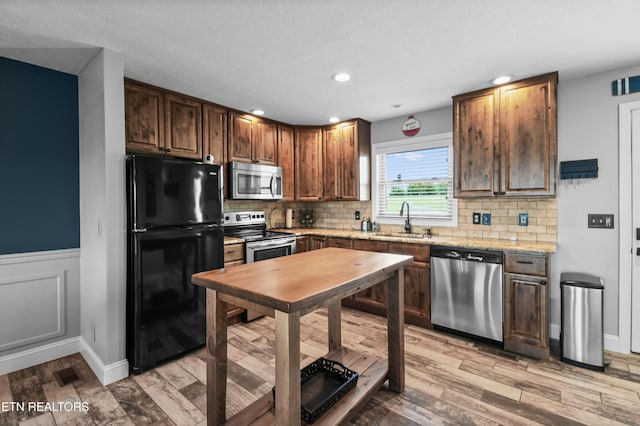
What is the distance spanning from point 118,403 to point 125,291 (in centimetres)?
81

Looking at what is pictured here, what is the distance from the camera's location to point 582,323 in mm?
2570

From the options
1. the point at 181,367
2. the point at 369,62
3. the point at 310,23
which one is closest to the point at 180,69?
the point at 310,23

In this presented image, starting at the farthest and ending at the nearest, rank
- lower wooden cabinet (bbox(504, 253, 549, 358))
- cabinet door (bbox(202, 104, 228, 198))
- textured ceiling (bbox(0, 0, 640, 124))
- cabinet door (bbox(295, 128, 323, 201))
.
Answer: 1. cabinet door (bbox(295, 128, 323, 201))
2. cabinet door (bbox(202, 104, 228, 198))
3. lower wooden cabinet (bbox(504, 253, 549, 358))
4. textured ceiling (bbox(0, 0, 640, 124))

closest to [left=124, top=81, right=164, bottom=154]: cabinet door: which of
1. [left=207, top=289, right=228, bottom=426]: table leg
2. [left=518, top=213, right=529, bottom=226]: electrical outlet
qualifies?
[left=207, top=289, right=228, bottom=426]: table leg

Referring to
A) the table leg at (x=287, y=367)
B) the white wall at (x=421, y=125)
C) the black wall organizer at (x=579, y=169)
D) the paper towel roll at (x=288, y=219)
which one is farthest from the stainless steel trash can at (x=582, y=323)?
the paper towel roll at (x=288, y=219)

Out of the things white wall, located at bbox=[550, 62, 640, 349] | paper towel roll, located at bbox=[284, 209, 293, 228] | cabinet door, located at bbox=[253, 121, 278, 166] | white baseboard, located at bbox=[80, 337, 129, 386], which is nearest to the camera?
white baseboard, located at bbox=[80, 337, 129, 386]

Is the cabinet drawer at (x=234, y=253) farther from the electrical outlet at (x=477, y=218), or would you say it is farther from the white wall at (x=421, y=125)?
the electrical outlet at (x=477, y=218)

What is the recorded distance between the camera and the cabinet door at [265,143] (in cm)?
415

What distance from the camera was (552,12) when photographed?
193 centimetres

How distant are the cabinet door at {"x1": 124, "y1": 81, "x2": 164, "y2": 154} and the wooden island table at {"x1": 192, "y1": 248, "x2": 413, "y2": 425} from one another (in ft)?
6.04

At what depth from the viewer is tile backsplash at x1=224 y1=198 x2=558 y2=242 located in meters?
3.17

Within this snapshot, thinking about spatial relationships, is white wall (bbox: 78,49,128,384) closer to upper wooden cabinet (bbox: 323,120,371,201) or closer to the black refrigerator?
the black refrigerator

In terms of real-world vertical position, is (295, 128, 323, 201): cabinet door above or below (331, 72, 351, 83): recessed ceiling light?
below

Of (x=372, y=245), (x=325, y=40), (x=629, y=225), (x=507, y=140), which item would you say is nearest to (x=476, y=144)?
(x=507, y=140)
